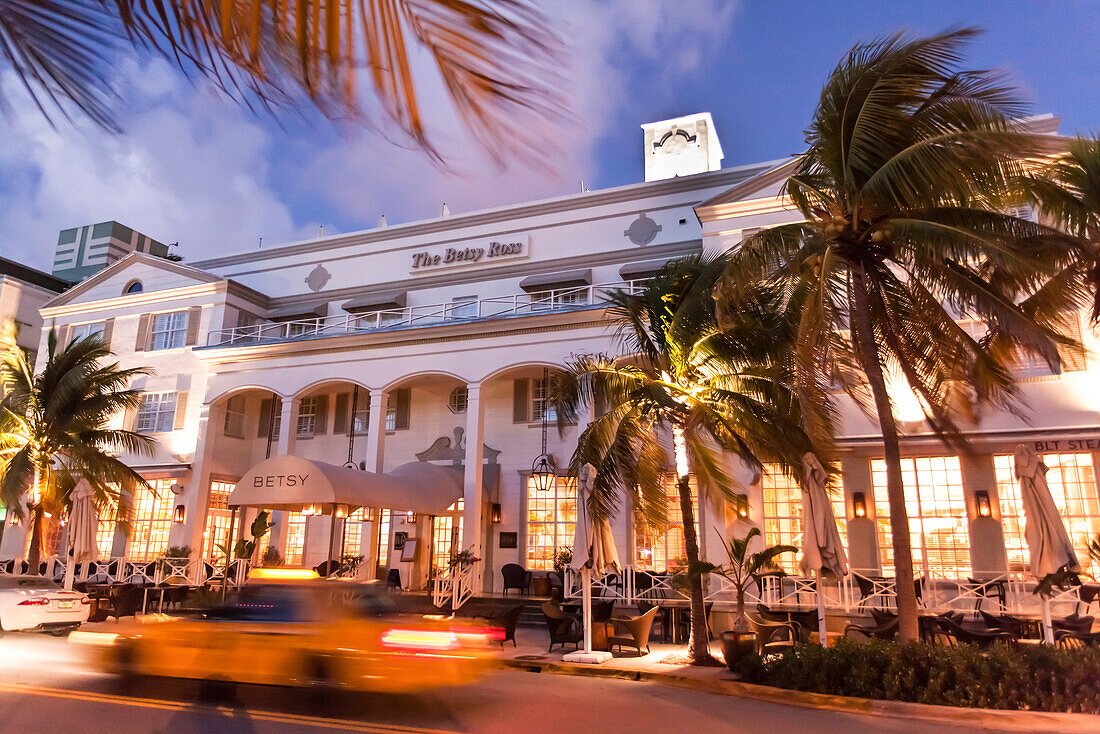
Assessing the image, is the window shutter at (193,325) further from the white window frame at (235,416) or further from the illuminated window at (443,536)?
the illuminated window at (443,536)

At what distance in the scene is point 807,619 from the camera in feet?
46.9

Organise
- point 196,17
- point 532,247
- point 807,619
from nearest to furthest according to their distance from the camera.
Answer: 1. point 196,17
2. point 807,619
3. point 532,247

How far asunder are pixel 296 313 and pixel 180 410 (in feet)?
17.2

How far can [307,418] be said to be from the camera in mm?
27531

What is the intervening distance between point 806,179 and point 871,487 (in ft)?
32.9

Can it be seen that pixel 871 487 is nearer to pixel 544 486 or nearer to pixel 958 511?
pixel 958 511

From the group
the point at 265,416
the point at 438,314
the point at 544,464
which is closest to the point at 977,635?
the point at 544,464

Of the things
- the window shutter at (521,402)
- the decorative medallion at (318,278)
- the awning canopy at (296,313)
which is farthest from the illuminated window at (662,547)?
the decorative medallion at (318,278)

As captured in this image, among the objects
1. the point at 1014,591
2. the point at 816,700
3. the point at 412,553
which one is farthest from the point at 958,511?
the point at 412,553

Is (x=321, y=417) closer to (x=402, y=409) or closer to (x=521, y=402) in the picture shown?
(x=402, y=409)

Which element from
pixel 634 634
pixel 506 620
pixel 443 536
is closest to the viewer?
pixel 634 634

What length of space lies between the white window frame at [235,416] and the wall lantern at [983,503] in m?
22.6

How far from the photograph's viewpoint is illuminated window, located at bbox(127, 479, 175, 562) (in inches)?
1044

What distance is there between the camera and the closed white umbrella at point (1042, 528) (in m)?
11.6
